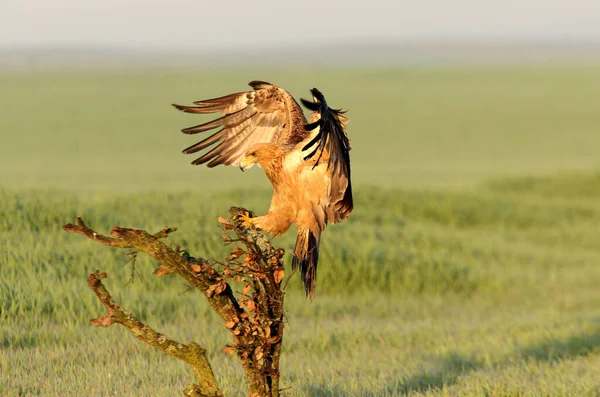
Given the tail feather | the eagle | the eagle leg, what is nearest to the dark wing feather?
the eagle

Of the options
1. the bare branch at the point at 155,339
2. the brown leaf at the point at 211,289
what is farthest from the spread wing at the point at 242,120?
the bare branch at the point at 155,339

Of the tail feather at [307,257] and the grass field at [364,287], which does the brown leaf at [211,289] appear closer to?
the tail feather at [307,257]

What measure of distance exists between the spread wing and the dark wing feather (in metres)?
0.82

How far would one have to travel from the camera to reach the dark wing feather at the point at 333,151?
14.9 ft

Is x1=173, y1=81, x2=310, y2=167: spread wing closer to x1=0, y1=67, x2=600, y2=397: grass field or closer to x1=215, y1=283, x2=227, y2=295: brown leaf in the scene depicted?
x1=215, y1=283, x2=227, y2=295: brown leaf

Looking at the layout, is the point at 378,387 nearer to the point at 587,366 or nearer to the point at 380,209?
the point at 587,366

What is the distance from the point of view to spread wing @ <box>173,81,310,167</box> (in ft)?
19.2

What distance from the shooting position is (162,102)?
4912 centimetres

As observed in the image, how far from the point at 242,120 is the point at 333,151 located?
1434 mm

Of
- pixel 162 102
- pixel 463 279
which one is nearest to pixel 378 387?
pixel 463 279

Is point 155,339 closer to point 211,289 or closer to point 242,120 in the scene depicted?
point 211,289

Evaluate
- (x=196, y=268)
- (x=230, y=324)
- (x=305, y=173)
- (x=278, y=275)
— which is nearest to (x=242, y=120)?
(x=305, y=173)

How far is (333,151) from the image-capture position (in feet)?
15.7

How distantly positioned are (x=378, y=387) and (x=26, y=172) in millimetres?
20987
